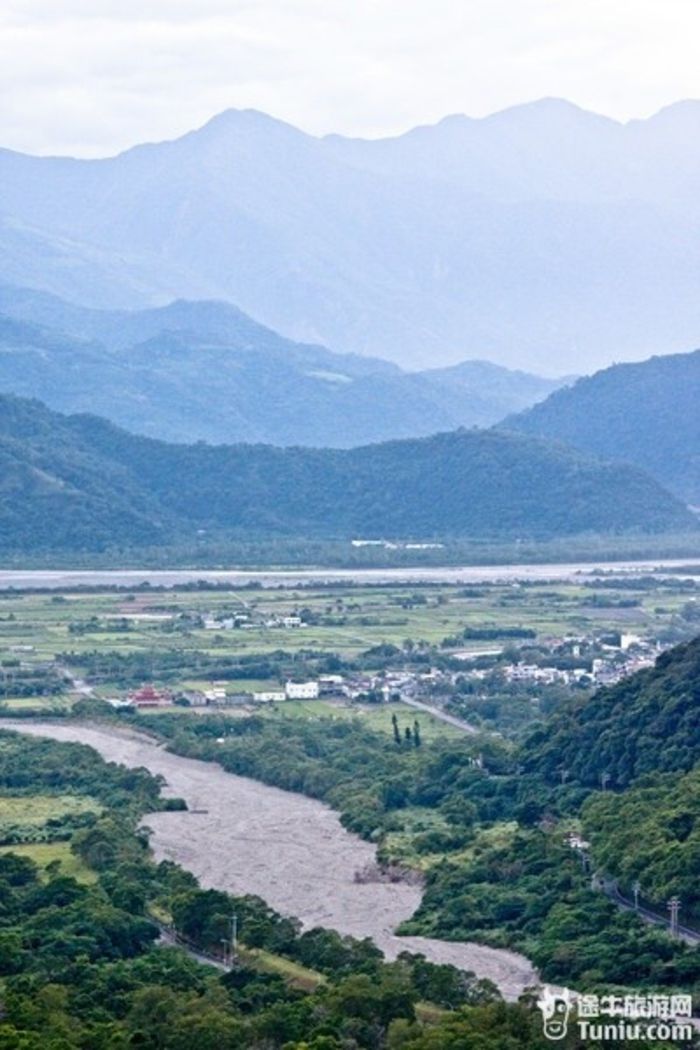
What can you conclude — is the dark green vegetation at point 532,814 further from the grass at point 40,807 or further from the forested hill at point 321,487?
the forested hill at point 321,487

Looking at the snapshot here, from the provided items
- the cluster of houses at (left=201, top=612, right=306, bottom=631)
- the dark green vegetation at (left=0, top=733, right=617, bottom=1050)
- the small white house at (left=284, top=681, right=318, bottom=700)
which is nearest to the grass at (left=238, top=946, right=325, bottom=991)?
the dark green vegetation at (left=0, top=733, right=617, bottom=1050)

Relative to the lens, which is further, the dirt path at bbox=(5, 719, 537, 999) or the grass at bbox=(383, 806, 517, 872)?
the grass at bbox=(383, 806, 517, 872)

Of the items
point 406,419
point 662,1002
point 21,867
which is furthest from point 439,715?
point 406,419

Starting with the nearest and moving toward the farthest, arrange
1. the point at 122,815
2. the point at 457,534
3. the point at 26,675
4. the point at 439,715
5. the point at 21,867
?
1. the point at 21,867
2. the point at 122,815
3. the point at 439,715
4. the point at 26,675
5. the point at 457,534

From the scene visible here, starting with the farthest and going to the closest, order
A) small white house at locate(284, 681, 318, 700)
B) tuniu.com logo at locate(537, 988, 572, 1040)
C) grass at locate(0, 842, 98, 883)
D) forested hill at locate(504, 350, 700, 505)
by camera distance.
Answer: forested hill at locate(504, 350, 700, 505) < small white house at locate(284, 681, 318, 700) < grass at locate(0, 842, 98, 883) < tuniu.com logo at locate(537, 988, 572, 1040)

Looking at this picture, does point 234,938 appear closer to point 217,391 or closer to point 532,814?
point 532,814

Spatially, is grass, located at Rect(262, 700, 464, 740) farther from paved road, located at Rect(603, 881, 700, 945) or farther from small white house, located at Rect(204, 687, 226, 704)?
paved road, located at Rect(603, 881, 700, 945)

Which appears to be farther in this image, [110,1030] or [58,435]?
[58,435]

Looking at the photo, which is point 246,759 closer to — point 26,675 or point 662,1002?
point 26,675

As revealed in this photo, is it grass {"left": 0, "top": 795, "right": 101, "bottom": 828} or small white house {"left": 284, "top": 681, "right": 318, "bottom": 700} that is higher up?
small white house {"left": 284, "top": 681, "right": 318, "bottom": 700}
